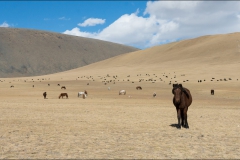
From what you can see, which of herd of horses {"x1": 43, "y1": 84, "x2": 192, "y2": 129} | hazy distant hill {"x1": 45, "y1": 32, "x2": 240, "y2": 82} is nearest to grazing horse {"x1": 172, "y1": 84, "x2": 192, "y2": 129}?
herd of horses {"x1": 43, "y1": 84, "x2": 192, "y2": 129}

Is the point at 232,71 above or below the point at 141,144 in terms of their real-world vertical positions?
above

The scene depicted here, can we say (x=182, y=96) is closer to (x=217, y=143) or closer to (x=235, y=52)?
(x=217, y=143)

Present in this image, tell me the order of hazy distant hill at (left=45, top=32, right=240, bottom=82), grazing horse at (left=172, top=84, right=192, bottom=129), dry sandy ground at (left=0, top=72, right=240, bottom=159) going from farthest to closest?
hazy distant hill at (left=45, top=32, right=240, bottom=82) → grazing horse at (left=172, top=84, right=192, bottom=129) → dry sandy ground at (left=0, top=72, right=240, bottom=159)

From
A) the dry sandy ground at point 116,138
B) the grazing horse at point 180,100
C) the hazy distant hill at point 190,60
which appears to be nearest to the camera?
the dry sandy ground at point 116,138

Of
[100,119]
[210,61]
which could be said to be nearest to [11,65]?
[210,61]

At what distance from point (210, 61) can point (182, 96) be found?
7977 centimetres

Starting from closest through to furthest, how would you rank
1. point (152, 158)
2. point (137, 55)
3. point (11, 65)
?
point (152, 158) → point (137, 55) → point (11, 65)

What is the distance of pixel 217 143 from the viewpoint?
10.9 m

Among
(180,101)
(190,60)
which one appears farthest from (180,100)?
(190,60)

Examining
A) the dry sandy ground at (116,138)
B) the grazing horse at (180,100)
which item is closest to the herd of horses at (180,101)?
the grazing horse at (180,100)

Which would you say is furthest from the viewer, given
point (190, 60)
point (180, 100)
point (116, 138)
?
point (190, 60)

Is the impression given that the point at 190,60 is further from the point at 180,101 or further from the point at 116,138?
the point at 116,138

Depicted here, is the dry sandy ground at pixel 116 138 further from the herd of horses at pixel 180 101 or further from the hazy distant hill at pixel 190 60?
the hazy distant hill at pixel 190 60

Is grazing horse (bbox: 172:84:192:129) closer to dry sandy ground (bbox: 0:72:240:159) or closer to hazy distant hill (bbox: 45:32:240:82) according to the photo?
dry sandy ground (bbox: 0:72:240:159)
